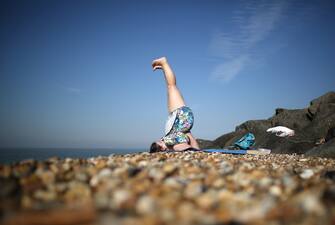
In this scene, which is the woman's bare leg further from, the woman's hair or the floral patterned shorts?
the woman's hair

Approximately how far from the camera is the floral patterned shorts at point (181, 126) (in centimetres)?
830

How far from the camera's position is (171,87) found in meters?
8.62

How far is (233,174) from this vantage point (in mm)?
2867

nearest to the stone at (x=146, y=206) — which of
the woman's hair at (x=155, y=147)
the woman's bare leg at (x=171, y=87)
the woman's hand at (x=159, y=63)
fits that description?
the woman's hair at (x=155, y=147)

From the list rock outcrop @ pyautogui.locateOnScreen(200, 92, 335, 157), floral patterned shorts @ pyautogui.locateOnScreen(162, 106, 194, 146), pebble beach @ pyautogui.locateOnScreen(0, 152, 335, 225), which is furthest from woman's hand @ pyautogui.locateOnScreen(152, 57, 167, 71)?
pebble beach @ pyautogui.locateOnScreen(0, 152, 335, 225)

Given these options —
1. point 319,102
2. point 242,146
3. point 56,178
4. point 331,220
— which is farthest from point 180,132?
point 319,102

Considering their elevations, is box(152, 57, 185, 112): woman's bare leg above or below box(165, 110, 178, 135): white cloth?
above

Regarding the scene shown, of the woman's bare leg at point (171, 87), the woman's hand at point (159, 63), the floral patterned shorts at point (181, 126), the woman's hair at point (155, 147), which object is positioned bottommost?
the woman's hair at point (155, 147)

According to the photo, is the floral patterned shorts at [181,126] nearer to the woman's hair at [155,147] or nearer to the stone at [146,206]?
the woman's hair at [155,147]

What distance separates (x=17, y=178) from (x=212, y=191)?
179 cm

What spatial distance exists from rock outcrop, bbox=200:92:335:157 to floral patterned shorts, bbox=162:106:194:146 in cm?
460

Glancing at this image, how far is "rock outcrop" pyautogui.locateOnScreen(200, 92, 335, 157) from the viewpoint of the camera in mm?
11117

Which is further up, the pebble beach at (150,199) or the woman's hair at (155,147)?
the woman's hair at (155,147)

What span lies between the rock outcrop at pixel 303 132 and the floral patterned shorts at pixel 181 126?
15.1 feet
